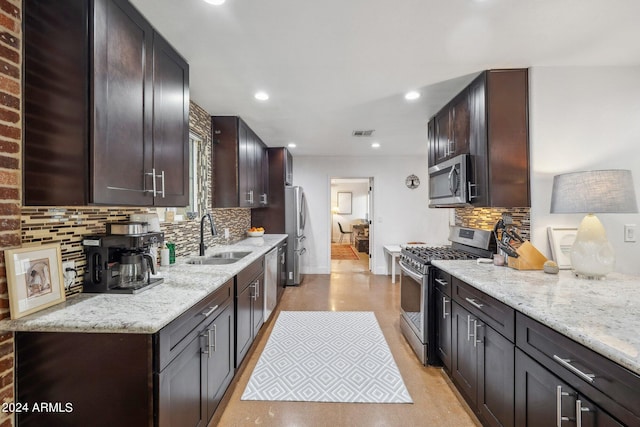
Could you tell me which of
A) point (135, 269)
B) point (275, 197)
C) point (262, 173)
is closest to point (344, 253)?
point (275, 197)

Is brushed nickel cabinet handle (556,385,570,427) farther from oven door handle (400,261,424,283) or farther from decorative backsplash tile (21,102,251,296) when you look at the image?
decorative backsplash tile (21,102,251,296)

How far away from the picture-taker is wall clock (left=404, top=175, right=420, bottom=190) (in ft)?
19.4

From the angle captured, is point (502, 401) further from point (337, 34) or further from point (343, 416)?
point (337, 34)

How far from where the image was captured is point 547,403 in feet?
3.94

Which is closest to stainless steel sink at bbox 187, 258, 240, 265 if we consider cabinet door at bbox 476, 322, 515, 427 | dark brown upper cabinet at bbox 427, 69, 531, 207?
cabinet door at bbox 476, 322, 515, 427

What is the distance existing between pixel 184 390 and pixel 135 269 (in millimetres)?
719

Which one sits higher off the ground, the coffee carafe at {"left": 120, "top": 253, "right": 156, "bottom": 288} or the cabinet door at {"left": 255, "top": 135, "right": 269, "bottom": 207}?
the cabinet door at {"left": 255, "top": 135, "right": 269, "bottom": 207}

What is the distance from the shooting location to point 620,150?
214 centimetres

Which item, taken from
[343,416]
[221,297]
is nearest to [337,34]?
[221,297]

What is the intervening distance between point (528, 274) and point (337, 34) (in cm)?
199

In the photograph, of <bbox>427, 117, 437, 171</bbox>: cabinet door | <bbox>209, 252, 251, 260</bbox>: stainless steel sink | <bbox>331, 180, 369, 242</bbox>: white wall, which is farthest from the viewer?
<bbox>331, 180, 369, 242</bbox>: white wall

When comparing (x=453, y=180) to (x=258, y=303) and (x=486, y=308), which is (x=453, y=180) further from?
(x=258, y=303)

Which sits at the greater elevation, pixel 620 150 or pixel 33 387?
pixel 620 150

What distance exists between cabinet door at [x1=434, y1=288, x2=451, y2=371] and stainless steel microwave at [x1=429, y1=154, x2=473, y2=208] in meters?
0.83
